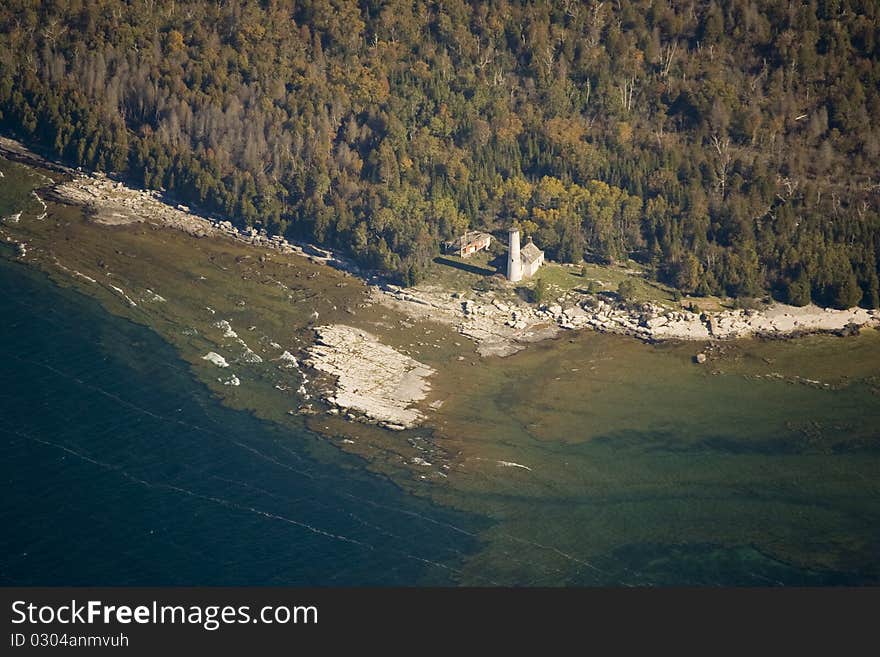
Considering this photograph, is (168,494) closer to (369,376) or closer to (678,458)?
(369,376)

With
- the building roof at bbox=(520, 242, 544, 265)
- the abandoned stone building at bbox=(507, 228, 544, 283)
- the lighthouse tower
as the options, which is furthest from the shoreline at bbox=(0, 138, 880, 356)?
the building roof at bbox=(520, 242, 544, 265)

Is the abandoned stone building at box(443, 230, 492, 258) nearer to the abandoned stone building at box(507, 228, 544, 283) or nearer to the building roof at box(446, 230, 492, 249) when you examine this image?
the building roof at box(446, 230, 492, 249)

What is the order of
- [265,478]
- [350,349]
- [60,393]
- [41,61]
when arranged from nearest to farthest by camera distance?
[265,478] → [60,393] → [350,349] → [41,61]

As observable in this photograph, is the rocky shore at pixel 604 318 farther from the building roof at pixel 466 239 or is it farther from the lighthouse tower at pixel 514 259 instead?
the building roof at pixel 466 239

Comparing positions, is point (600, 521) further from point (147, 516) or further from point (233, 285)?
point (233, 285)

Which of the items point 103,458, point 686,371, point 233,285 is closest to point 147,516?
point 103,458
